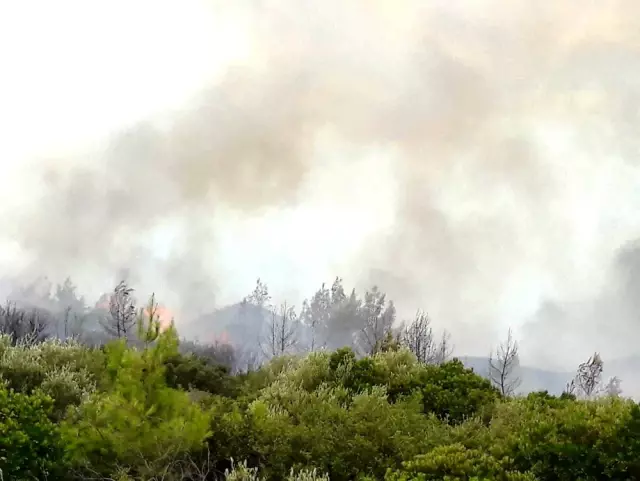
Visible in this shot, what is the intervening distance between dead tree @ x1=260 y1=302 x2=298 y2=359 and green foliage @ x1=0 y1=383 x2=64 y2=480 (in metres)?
34.5

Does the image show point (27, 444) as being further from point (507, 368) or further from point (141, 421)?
point (507, 368)

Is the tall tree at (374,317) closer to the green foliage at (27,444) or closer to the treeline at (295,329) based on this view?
the treeline at (295,329)

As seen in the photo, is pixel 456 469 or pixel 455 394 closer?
pixel 456 469

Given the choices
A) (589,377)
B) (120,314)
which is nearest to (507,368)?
(589,377)

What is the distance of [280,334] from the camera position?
162 feet

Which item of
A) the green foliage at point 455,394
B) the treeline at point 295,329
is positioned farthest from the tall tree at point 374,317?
the green foliage at point 455,394

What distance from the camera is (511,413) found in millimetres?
12797

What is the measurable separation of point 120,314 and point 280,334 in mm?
13406

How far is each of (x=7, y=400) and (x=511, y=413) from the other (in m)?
10.1

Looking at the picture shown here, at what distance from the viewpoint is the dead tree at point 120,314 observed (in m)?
45.0

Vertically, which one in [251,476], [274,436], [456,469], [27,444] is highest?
[274,436]

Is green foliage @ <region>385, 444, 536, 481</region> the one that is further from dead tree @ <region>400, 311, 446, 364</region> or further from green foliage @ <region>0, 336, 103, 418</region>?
dead tree @ <region>400, 311, 446, 364</region>

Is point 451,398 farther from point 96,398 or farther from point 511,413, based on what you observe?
point 96,398

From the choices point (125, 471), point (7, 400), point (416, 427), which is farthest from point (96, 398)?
point (416, 427)
